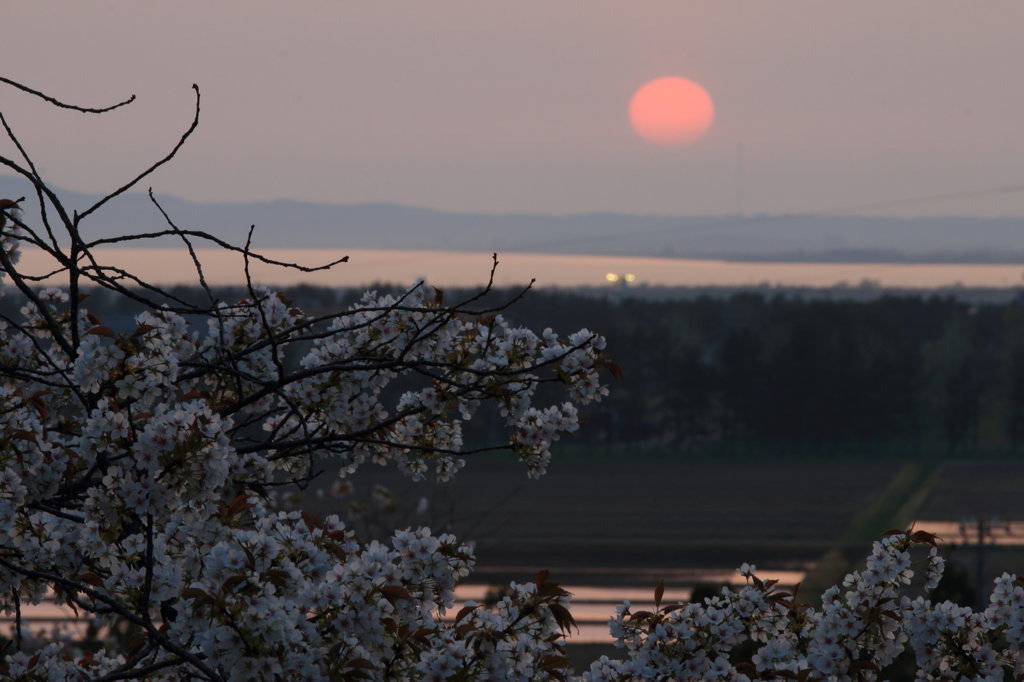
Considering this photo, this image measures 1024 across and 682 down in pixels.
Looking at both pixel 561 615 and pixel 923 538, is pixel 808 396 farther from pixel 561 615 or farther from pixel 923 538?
pixel 561 615

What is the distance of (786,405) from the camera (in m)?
108

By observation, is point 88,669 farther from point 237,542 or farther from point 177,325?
point 237,542

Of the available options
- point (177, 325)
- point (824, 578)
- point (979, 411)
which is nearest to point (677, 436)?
point (979, 411)

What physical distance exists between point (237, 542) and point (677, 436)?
103397 millimetres

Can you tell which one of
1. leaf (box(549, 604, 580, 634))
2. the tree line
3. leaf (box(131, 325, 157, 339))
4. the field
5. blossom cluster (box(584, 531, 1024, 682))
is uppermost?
leaf (box(131, 325, 157, 339))

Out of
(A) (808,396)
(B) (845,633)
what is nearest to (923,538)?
(B) (845,633)

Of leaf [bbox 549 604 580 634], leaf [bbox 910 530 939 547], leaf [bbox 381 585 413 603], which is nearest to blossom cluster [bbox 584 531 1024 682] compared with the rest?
leaf [bbox 910 530 939 547]

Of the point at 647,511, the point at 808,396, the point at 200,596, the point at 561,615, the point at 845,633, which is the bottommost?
the point at 647,511

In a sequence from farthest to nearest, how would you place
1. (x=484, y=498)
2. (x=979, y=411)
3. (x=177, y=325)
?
(x=979, y=411) < (x=484, y=498) < (x=177, y=325)

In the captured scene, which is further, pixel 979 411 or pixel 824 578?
pixel 979 411

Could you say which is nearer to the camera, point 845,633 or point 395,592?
point 395,592

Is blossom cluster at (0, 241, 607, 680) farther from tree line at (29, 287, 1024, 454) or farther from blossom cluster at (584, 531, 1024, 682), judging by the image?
tree line at (29, 287, 1024, 454)

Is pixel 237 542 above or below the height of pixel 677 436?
above

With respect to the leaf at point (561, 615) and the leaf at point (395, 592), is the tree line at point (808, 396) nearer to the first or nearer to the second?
the leaf at point (561, 615)
